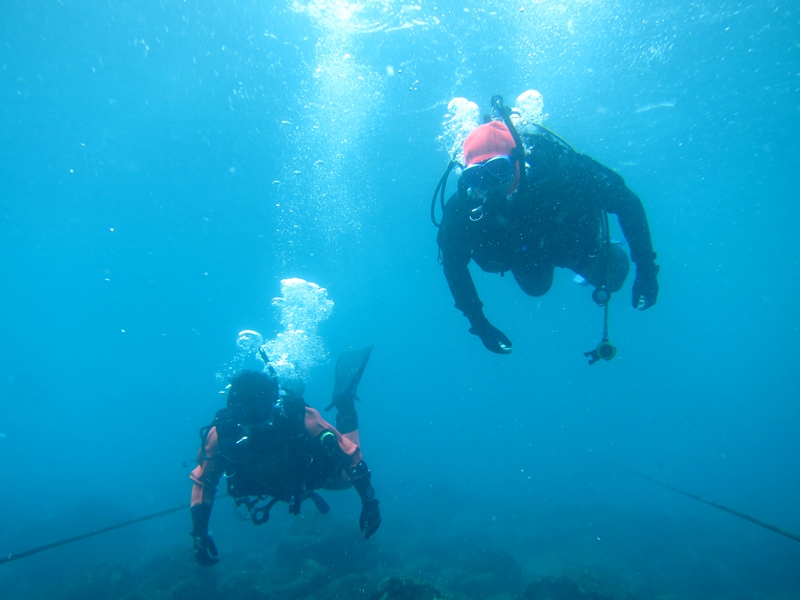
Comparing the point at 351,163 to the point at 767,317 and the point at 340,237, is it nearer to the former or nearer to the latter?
the point at 340,237

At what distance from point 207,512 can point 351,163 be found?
18.8m

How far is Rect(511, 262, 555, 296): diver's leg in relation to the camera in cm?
376

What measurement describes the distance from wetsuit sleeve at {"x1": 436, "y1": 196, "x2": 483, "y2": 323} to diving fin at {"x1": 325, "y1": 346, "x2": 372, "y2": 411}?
4910 millimetres

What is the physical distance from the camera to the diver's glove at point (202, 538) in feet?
14.8

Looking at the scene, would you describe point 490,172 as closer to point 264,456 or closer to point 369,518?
point 264,456

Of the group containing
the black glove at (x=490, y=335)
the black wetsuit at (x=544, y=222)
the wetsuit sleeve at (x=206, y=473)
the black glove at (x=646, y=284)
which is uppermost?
the black wetsuit at (x=544, y=222)

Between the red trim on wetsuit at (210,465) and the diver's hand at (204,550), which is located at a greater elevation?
the red trim on wetsuit at (210,465)

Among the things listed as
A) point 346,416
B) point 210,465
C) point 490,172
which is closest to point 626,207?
point 490,172

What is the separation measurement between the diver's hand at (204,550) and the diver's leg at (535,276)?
4.80 m

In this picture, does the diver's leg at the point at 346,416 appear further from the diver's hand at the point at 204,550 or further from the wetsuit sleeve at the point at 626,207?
the wetsuit sleeve at the point at 626,207

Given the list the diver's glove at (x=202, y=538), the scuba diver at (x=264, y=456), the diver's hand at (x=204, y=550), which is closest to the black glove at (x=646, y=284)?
the scuba diver at (x=264, y=456)

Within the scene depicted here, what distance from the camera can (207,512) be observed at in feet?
15.6

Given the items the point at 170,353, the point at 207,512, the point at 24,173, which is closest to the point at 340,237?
the point at 24,173

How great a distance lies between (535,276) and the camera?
154 inches
